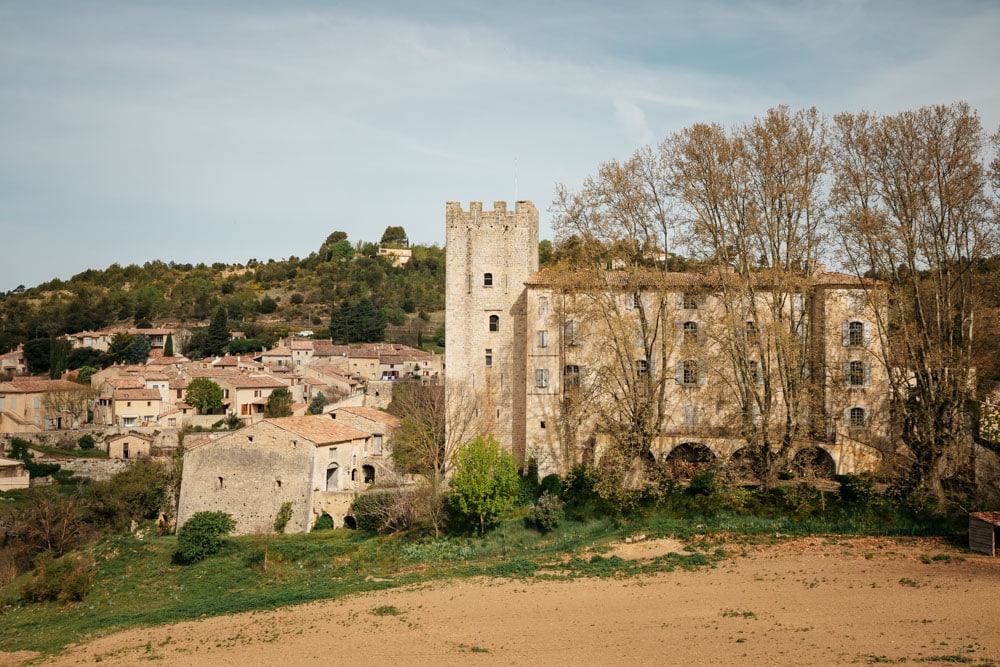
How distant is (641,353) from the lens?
35500mm

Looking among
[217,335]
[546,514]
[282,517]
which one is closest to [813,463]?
[546,514]

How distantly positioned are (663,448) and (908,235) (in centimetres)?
1207

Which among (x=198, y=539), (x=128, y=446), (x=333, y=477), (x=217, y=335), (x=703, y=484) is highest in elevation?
(x=217, y=335)

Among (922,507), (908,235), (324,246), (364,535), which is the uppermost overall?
(324,246)

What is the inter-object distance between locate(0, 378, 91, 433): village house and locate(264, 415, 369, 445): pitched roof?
37.5 m

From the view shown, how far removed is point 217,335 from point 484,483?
2973 inches

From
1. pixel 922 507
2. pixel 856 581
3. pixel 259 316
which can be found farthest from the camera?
pixel 259 316

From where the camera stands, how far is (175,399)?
241 feet

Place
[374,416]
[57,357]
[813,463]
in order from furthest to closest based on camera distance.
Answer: [57,357]
[374,416]
[813,463]

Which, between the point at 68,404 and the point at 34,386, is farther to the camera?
the point at 34,386

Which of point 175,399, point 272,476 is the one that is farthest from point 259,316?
point 272,476

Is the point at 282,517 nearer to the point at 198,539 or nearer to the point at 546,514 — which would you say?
the point at 198,539

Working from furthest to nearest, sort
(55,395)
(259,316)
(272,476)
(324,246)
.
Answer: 1. (324,246)
2. (259,316)
3. (55,395)
4. (272,476)

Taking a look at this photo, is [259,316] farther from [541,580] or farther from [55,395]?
[541,580]
